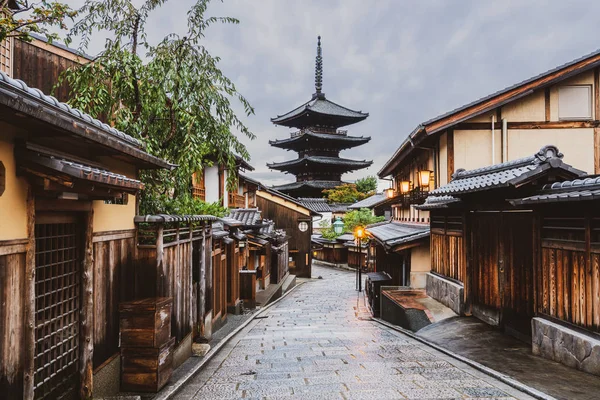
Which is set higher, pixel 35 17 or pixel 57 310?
pixel 35 17

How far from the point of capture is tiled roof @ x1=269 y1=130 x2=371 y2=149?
4844 cm

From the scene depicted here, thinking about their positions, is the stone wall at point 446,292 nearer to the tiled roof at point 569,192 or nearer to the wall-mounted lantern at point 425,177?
the wall-mounted lantern at point 425,177

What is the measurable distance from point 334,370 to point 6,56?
10.2 meters

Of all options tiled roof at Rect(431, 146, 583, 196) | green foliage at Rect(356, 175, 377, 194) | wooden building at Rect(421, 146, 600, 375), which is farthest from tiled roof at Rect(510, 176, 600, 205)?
green foliage at Rect(356, 175, 377, 194)

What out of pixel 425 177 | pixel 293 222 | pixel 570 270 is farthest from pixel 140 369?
pixel 293 222

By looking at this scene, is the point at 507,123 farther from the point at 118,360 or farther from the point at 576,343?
the point at 118,360

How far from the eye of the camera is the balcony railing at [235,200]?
25491mm

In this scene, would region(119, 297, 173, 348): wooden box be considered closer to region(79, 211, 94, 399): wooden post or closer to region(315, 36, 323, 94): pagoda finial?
region(79, 211, 94, 399): wooden post

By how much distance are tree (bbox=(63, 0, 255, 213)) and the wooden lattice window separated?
4.83ft

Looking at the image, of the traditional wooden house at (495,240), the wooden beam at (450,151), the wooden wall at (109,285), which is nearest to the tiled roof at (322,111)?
the wooden beam at (450,151)

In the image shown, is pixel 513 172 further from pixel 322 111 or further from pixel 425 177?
pixel 322 111

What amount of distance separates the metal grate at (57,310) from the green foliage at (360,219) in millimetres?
37925

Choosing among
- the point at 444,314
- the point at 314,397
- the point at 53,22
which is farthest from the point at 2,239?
the point at 444,314

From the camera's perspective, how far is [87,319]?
5.82 meters
